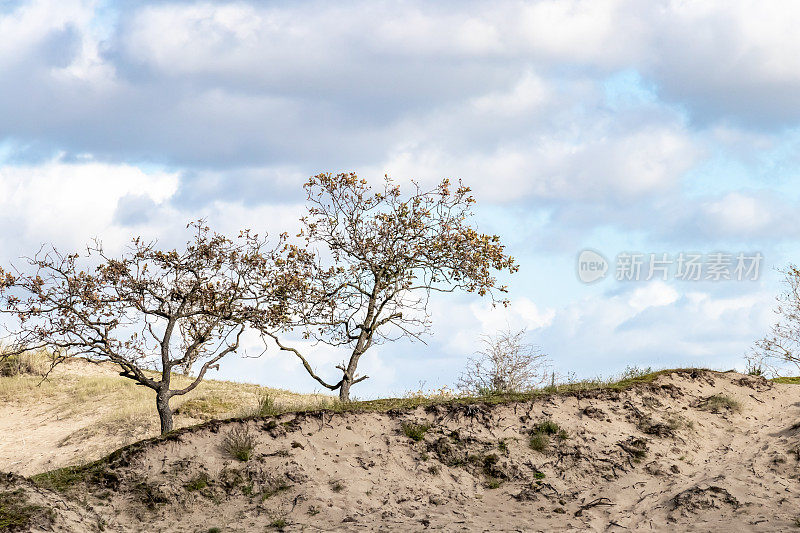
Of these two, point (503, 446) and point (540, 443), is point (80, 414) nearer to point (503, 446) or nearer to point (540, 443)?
point (503, 446)

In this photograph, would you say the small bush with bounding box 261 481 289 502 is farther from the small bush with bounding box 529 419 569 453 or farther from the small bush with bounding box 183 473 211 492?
the small bush with bounding box 529 419 569 453

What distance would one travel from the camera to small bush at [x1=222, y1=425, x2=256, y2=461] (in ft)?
51.3

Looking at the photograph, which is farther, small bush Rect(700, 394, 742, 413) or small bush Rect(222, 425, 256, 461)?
small bush Rect(700, 394, 742, 413)

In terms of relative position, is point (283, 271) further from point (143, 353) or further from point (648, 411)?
point (648, 411)

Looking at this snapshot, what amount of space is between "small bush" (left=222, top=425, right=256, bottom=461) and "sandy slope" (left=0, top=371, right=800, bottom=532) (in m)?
0.16

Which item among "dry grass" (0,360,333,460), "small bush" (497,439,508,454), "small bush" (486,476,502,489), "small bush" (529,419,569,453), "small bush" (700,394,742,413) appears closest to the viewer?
"small bush" (486,476,502,489)

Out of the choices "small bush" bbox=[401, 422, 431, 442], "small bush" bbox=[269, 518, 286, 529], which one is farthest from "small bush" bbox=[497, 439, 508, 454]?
"small bush" bbox=[269, 518, 286, 529]

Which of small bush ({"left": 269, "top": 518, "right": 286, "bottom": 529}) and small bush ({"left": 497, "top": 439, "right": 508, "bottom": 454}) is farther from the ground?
small bush ({"left": 497, "top": 439, "right": 508, "bottom": 454})

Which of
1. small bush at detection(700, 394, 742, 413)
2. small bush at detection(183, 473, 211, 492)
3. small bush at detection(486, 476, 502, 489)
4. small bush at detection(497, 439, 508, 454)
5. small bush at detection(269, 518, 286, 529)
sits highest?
small bush at detection(700, 394, 742, 413)

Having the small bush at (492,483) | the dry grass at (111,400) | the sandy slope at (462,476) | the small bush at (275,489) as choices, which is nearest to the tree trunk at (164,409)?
the dry grass at (111,400)

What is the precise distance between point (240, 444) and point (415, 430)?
150 inches

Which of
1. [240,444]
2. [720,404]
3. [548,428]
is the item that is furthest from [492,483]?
[720,404]

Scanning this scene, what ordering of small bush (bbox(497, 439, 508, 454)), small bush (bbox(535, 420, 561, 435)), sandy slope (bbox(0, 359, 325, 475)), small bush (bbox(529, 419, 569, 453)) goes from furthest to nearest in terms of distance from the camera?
sandy slope (bbox(0, 359, 325, 475))
small bush (bbox(535, 420, 561, 435))
small bush (bbox(529, 419, 569, 453))
small bush (bbox(497, 439, 508, 454))

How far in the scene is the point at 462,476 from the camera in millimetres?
15672
